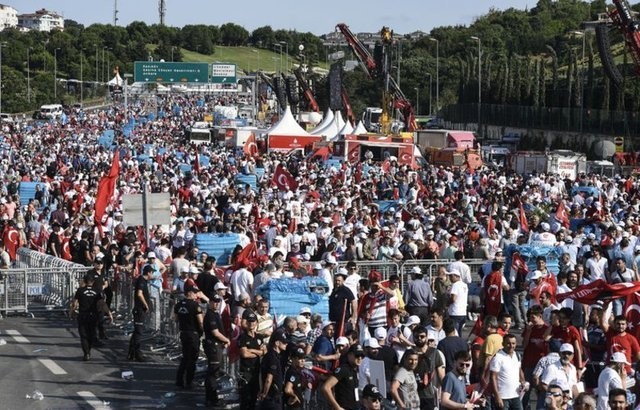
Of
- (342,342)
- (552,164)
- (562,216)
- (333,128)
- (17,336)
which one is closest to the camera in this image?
(342,342)

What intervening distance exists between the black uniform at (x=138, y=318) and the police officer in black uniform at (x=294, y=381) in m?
5.64

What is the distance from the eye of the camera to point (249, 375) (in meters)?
14.1

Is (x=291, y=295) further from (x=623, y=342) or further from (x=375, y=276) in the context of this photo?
(x=623, y=342)

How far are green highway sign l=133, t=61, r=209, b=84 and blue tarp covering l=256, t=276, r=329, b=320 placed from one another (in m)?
95.4

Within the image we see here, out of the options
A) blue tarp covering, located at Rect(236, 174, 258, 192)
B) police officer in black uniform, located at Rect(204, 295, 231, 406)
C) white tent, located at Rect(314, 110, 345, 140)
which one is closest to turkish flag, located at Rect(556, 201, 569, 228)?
blue tarp covering, located at Rect(236, 174, 258, 192)

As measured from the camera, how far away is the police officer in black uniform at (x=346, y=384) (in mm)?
12289

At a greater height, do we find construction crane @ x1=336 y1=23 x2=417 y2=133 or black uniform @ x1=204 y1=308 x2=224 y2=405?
construction crane @ x1=336 y1=23 x2=417 y2=133

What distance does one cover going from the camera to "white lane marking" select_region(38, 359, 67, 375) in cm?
1782

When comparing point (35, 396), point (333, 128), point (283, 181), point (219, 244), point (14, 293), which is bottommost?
point (35, 396)

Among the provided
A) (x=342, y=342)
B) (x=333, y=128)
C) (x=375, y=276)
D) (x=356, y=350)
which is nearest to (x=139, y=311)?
(x=375, y=276)

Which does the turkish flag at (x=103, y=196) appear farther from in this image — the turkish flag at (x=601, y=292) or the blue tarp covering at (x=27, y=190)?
the blue tarp covering at (x=27, y=190)

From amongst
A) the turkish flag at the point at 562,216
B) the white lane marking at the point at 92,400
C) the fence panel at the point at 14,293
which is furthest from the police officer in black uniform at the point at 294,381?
the turkish flag at the point at 562,216

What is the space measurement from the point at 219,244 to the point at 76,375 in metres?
7.00

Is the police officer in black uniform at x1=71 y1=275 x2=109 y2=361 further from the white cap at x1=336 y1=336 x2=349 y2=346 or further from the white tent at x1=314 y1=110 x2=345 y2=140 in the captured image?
the white tent at x1=314 y1=110 x2=345 y2=140
